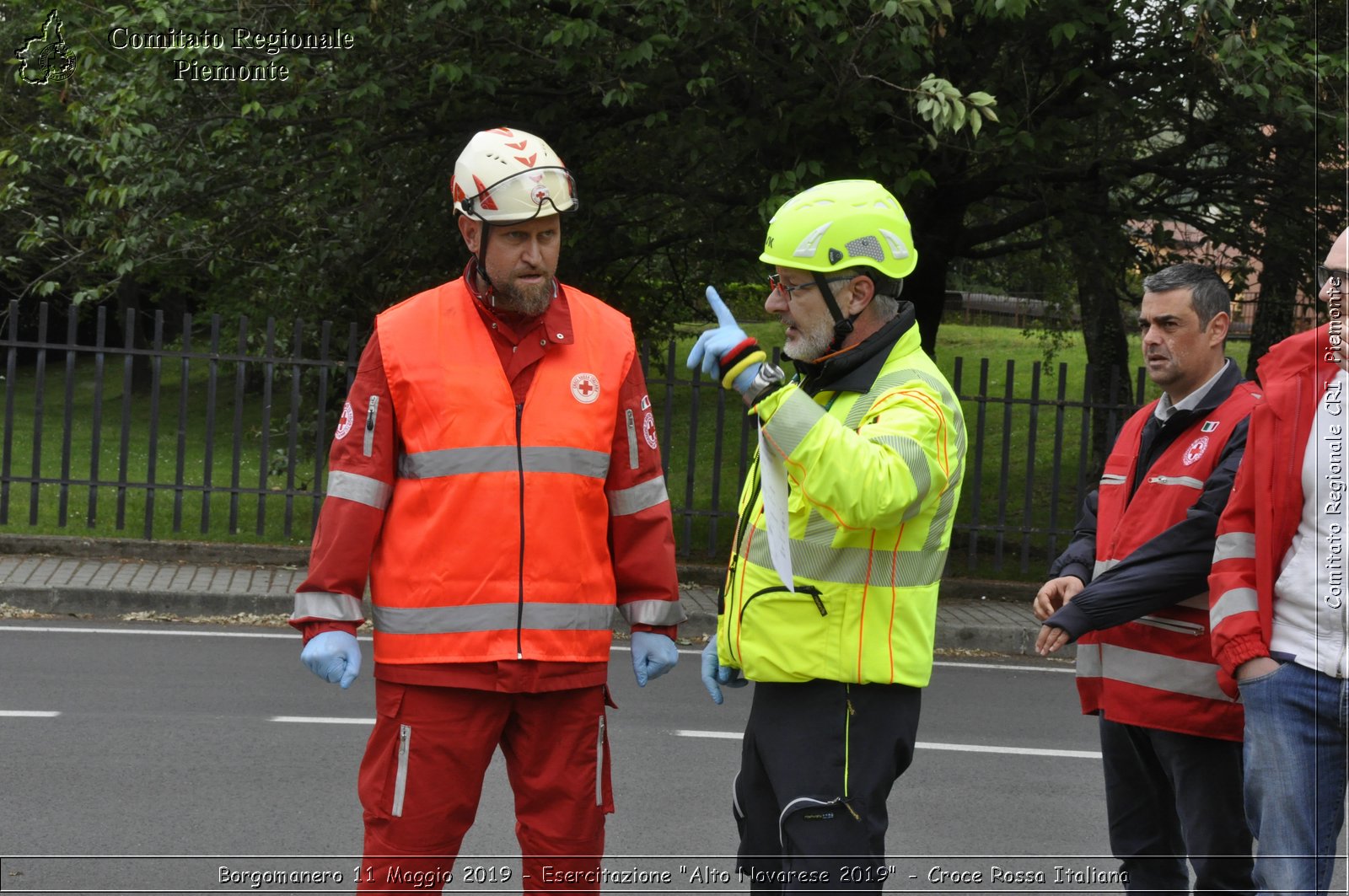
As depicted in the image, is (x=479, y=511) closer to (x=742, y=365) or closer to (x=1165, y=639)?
(x=742, y=365)

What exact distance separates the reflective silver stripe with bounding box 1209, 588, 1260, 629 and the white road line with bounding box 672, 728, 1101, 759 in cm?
350

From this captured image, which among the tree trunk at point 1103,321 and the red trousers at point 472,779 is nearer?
the red trousers at point 472,779

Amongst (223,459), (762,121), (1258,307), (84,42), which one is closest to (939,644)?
(762,121)

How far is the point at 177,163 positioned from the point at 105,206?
964mm

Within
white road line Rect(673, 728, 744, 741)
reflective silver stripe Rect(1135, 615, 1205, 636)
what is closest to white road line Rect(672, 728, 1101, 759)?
white road line Rect(673, 728, 744, 741)

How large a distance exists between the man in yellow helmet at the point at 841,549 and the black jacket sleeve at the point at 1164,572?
68cm

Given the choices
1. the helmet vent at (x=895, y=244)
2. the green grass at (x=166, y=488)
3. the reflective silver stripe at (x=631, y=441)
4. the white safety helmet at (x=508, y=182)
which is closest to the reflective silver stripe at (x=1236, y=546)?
the helmet vent at (x=895, y=244)

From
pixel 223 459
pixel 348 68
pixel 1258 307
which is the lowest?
pixel 223 459

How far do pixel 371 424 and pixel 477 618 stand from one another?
48 centimetres

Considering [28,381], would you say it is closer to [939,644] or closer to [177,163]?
[177,163]

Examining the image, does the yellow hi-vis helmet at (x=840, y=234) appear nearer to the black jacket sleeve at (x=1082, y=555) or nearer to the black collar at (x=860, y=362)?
the black collar at (x=860, y=362)

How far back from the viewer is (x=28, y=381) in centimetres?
3444

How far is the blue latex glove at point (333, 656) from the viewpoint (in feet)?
10.3

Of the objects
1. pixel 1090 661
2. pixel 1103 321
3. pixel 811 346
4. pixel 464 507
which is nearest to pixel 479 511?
pixel 464 507
